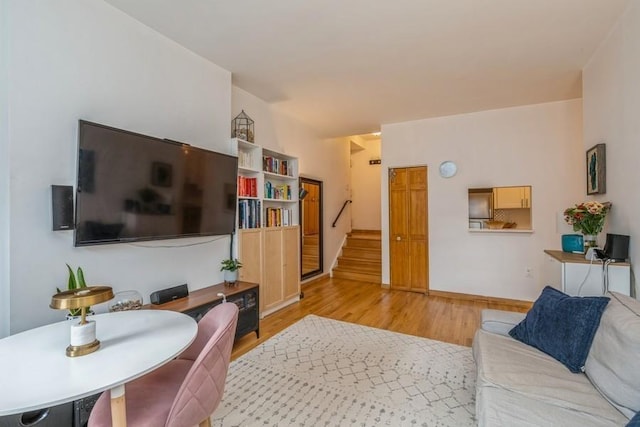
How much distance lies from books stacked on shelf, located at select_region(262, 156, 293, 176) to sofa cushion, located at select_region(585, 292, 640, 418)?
3.47m

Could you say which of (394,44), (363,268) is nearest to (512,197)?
(363,268)

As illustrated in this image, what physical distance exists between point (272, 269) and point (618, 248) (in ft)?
11.1

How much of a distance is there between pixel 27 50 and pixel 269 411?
2.71 m

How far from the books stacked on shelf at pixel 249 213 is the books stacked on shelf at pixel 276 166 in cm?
57

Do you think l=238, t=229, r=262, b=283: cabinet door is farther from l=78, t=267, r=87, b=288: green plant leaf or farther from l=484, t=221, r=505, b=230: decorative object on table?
l=484, t=221, r=505, b=230: decorative object on table

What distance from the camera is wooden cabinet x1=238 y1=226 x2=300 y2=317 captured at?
11.6 feet

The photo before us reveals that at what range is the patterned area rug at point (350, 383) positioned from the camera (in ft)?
6.20

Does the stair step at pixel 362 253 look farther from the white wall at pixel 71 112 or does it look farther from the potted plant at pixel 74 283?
the potted plant at pixel 74 283

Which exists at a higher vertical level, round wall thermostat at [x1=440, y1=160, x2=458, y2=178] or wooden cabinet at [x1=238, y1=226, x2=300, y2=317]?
round wall thermostat at [x1=440, y1=160, x2=458, y2=178]

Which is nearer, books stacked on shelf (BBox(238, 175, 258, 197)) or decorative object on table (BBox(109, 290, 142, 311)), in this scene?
decorative object on table (BBox(109, 290, 142, 311))

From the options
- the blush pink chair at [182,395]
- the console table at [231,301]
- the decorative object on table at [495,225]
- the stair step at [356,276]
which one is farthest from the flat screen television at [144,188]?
the decorative object on table at [495,225]

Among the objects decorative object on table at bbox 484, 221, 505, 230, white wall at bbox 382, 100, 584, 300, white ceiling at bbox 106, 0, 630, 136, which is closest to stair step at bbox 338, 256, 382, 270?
white wall at bbox 382, 100, 584, 300

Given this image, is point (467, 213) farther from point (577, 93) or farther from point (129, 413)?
point (129, 413)

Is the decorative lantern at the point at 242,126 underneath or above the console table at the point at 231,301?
above
